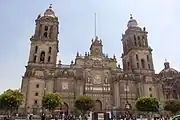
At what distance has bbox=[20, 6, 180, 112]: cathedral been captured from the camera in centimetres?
4091

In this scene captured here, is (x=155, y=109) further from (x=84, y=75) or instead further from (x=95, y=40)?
(x=95, y=40)

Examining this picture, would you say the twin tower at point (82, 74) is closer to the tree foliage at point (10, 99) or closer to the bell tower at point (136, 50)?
the bell tower at point (136, 50)

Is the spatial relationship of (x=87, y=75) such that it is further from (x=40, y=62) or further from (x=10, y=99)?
(x=10, y=99)

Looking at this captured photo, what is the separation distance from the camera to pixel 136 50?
160ft

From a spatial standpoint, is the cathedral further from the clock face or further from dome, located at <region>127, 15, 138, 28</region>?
dome, located at <region>127, 15, 138, 28</region>

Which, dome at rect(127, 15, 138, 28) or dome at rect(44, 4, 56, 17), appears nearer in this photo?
dome at rect(44, 4, 56, 17)

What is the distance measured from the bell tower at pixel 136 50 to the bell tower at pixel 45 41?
680 inches

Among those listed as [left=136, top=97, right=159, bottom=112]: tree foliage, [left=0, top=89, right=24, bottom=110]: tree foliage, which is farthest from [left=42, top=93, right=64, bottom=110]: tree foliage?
[left=136, top=97, right=159, bottom=112]: tree foliage

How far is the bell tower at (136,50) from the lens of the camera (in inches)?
1892

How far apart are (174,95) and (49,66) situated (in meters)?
33.3

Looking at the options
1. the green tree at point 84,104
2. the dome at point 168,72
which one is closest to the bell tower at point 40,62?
the green tree at point 84,104

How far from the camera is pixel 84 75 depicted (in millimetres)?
43969

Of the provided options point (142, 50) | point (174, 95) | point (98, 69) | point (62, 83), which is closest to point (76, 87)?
point (62, 83)

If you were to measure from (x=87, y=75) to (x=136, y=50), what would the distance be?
13.3m
